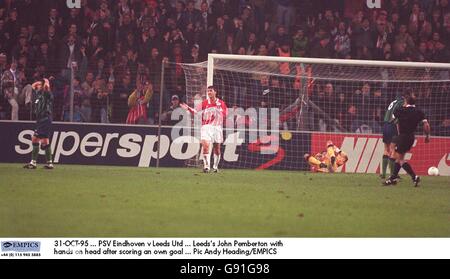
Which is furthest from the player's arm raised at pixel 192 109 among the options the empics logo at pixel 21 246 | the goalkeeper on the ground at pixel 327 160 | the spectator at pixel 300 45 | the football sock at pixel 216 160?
the empics logo at pixel 21 246

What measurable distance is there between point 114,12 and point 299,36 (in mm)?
4668

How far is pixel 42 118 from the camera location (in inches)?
716

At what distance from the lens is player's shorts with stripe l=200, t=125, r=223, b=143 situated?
1878 cm

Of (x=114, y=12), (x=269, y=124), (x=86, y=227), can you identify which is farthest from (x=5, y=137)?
(x=86, y=227)

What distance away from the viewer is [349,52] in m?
22.2

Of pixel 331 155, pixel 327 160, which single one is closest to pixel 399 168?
pixel 331 155

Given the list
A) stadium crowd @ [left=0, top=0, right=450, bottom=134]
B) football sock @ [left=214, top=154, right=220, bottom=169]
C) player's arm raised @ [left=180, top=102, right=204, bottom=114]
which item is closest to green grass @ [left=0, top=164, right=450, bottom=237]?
football sock @ [left=214, top=154, right=220, bottom=169]

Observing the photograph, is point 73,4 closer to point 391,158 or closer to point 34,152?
point 34,152

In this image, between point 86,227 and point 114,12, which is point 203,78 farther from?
point 86,227

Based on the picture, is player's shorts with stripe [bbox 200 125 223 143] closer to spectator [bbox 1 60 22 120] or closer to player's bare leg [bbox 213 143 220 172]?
player's bare leg [bbox 213 143 220 172]

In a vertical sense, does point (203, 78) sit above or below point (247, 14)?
below

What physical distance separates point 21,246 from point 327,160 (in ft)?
38.8

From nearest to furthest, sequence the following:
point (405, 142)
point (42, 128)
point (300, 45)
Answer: point (405, 142) → point (42, 128) → point (300, 45)

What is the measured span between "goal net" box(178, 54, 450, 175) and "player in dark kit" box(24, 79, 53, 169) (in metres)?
3.55
